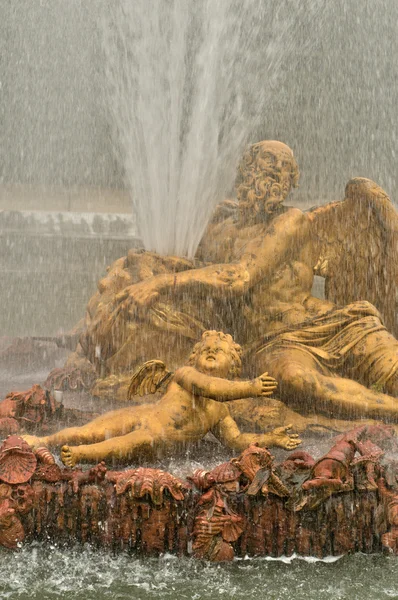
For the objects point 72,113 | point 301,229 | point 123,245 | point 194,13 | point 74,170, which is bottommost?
point 123,245

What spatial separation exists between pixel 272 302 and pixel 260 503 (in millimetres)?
1603

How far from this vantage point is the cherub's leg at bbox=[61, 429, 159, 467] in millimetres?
4164

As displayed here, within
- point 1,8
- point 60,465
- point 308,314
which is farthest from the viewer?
point 1,8

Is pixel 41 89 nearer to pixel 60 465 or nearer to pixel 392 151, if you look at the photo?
pixel 392 151

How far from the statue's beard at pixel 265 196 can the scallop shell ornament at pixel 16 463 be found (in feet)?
7.00

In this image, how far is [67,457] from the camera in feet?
13.6

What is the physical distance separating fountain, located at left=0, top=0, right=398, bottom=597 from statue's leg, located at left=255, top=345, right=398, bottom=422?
→ 11mm

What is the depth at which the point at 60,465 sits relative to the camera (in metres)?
4.34

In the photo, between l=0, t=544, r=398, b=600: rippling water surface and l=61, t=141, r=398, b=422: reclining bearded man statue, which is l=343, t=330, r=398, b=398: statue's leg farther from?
l=0, t=544, r=398, b=600: rippling water surface

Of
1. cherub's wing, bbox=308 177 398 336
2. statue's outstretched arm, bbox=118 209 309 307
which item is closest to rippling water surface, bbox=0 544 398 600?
statue's outstretched arm, bbox=118 209 309 307

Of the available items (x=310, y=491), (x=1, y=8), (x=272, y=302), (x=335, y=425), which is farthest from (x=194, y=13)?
(x=310, y=491)

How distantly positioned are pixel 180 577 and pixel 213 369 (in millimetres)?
1047

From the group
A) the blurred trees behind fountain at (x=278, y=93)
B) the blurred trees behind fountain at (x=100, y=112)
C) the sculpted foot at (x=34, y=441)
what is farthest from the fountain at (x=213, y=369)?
the blurred trees behind fountain at (x=278, y=93)

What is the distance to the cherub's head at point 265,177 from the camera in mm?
5387
